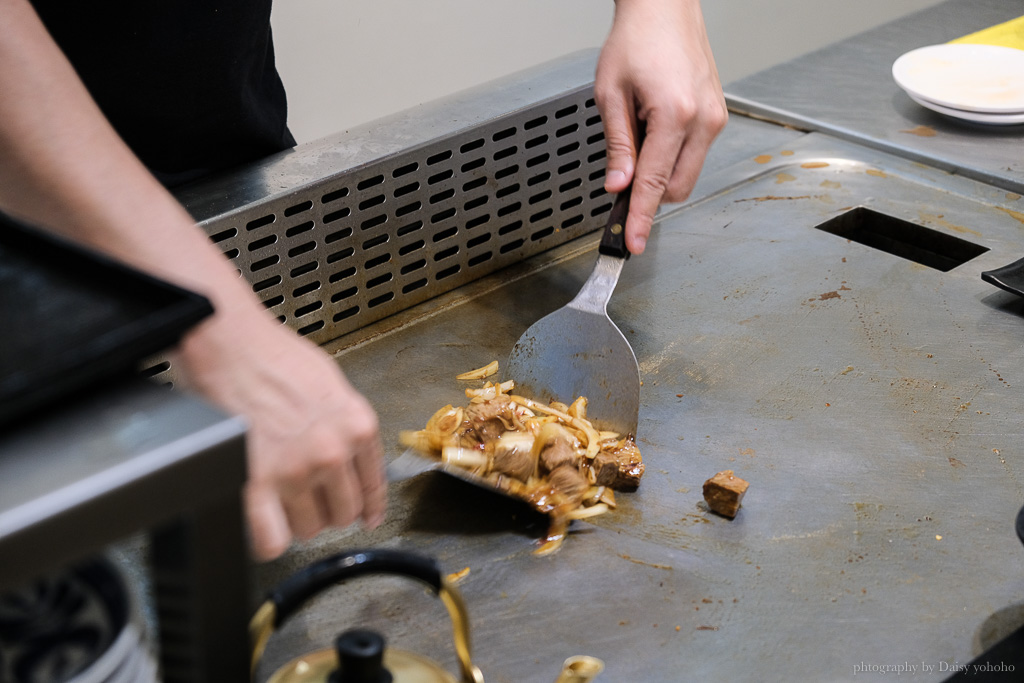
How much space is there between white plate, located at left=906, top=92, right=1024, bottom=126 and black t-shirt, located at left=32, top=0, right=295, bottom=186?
116 centimetres

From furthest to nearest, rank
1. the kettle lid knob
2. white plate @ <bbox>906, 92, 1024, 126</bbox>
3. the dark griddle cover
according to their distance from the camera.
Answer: white plate @ <bbox>906, 92, 1024, 126</bbox>, the kettle lid knob, the dark griddle cover

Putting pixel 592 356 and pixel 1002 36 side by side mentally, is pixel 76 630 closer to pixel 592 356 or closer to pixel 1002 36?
pixel 592 356

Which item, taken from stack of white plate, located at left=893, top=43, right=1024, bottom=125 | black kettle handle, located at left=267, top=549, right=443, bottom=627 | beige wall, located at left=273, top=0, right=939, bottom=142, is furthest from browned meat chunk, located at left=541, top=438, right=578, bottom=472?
beige wall, located at left=273, top=0, right=939, bottom=142

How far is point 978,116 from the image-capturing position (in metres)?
1.75

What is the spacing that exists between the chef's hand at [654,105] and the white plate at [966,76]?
27.6 inches

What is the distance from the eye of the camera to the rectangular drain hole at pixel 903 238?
1468 mm

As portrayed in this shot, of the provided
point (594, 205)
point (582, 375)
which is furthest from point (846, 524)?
point (594, 205)

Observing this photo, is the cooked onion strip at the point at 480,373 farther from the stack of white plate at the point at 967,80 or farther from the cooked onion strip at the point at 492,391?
the stack of white plate at the point at 967,80

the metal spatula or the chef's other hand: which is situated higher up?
the chef's other hand

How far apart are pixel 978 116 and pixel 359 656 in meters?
1.64

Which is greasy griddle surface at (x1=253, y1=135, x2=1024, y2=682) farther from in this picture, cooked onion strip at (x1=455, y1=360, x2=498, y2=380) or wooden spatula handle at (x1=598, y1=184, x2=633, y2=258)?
wooden spatula handle at (x1=598, y1=184, x2=633, y2=258)

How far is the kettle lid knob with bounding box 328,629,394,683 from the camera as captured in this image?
19.9 inches

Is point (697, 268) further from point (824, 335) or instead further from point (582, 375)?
point (582, 375)

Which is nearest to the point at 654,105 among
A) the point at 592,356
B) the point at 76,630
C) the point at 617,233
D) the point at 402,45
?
the point at 617,233
